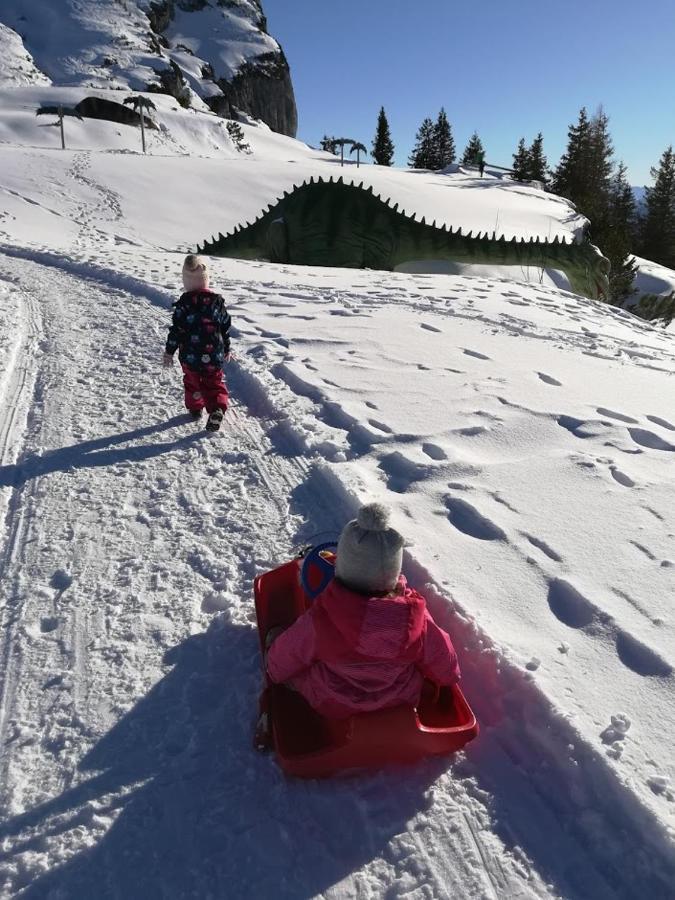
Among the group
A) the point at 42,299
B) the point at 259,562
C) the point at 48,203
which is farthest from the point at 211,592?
the point at 48,203

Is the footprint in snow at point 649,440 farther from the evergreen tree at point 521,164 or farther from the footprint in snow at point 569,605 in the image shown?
the evergreen tree at point 521,164

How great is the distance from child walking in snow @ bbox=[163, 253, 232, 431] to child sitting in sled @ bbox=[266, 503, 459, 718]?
2673 millimetres

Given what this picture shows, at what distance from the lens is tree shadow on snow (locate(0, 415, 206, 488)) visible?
149 inches

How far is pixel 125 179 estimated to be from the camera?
2188 centimetres

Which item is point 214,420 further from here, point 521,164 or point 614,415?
point 521,164

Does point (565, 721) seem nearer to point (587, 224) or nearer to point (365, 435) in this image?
point (365, 435)

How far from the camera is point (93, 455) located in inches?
161

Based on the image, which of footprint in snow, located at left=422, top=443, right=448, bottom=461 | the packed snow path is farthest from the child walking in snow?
footprint in snow, located at left=422, top=443, right=448, bottom=461

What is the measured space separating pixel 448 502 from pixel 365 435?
1.04 m


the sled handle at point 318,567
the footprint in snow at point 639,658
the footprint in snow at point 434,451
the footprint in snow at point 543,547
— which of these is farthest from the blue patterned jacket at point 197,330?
the footprint in snow at point 639,658

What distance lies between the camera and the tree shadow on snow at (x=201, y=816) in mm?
1751

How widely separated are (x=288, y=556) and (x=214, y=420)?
66.1 inches

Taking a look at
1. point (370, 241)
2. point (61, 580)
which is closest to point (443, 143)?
point (370, 241)

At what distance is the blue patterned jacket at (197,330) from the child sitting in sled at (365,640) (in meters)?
2.82
